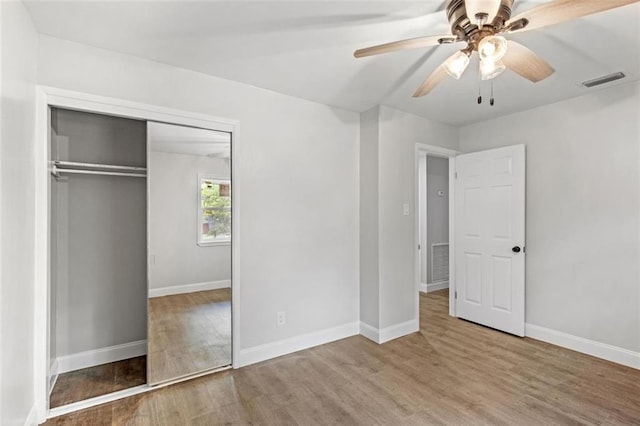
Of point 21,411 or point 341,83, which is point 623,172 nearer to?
point 341,83

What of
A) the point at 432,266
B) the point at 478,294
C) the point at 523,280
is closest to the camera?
the point at 523,280

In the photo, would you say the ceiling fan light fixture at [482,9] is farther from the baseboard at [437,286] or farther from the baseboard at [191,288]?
the baseboard at [437,286]

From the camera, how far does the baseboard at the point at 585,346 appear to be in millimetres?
2783

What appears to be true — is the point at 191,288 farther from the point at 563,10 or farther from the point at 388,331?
the point at 563,10

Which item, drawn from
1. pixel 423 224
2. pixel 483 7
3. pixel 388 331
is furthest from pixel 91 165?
pixel 423 224

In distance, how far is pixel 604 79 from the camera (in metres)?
2.70

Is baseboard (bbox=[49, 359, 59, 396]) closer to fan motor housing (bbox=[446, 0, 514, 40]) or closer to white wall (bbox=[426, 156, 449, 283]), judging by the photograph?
fan motor housing (bbox=[446, 0, 514, 40])

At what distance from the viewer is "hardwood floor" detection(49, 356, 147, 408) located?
232 cm

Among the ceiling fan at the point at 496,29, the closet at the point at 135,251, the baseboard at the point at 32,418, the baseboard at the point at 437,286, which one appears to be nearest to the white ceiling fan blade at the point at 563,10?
the ceiling fan at the point at 496,29

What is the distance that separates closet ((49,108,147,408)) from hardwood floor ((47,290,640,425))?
534mm

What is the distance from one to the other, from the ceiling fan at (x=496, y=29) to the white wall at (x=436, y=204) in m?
3.70

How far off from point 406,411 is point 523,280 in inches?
84.4

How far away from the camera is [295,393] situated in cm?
239

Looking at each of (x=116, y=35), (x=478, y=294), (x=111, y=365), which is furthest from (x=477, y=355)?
(x=116, y=35)
